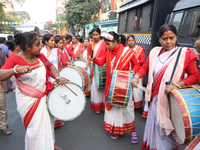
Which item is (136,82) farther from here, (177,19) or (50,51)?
(177,19)

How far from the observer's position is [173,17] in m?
4.77

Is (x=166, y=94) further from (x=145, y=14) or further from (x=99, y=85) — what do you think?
(x=145, y=14)

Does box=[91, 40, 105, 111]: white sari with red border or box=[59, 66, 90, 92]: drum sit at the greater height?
box=[59, 66, 90, 92]: drum

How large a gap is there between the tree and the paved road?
74.8 ft

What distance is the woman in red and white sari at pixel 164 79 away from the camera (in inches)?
77.7

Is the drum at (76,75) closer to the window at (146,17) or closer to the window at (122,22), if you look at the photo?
the window at (146,17)

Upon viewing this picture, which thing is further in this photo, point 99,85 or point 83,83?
point 99,85

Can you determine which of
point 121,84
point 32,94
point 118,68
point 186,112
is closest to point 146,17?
point 118,68

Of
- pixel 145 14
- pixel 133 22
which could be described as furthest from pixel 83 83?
pixel 133 22

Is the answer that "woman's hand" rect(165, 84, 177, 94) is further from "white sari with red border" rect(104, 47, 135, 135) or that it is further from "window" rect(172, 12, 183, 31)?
"window" rect(172, 12, 183, 31)

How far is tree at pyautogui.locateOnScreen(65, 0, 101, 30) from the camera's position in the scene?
2422cm

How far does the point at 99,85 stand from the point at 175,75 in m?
2.02

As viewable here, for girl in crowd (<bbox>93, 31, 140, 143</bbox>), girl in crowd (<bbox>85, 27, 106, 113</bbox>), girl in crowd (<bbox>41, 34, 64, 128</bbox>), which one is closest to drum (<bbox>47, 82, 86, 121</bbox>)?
girl in crowd (<bbox>93, 31, 140, 143</bbox>)

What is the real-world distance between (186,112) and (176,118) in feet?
0.78
